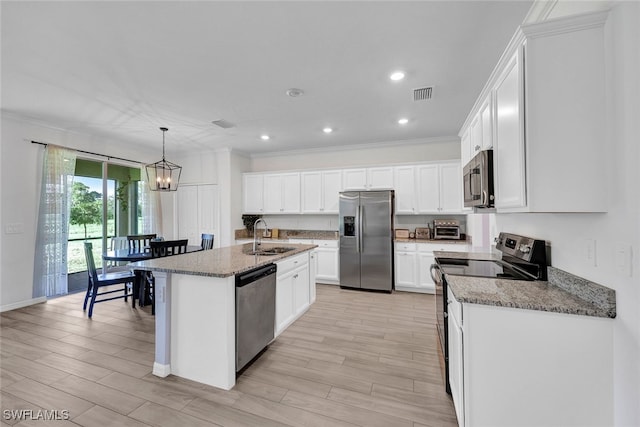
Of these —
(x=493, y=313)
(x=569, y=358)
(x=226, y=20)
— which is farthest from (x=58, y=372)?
(x=569, y=358)

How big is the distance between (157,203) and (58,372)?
397cm

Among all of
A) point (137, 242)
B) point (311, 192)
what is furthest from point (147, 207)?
point (311, 192)

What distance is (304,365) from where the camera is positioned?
95.4 inches

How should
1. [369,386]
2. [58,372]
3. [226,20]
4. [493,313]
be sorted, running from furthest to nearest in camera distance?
[58,372] → [369,386] → [226,20] → [493,313]

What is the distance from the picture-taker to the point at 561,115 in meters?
1.35

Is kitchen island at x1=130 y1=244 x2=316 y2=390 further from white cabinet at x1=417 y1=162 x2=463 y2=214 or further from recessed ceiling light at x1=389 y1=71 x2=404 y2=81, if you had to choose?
white cabinet at x1=417 y1=162 x2=463 y2=214

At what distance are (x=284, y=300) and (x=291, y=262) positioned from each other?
42 cm

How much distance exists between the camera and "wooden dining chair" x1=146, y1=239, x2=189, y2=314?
11.8ft

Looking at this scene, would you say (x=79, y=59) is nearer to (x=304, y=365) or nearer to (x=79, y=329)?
(x=79, y=329)

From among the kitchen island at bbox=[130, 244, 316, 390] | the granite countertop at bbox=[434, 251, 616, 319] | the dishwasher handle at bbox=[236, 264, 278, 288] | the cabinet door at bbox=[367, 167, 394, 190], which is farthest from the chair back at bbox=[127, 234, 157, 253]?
the granite countertop at bbox=[434, 251, 616, 319]

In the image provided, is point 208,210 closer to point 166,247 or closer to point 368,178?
point 166,247

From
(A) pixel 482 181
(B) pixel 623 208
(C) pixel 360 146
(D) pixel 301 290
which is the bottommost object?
(D) pixel 301 290

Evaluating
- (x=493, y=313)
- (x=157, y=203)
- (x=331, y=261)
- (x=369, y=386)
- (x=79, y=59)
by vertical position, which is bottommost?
(x=369, y=386)

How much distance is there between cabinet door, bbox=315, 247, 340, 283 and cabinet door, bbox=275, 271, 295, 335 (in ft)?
6.45
